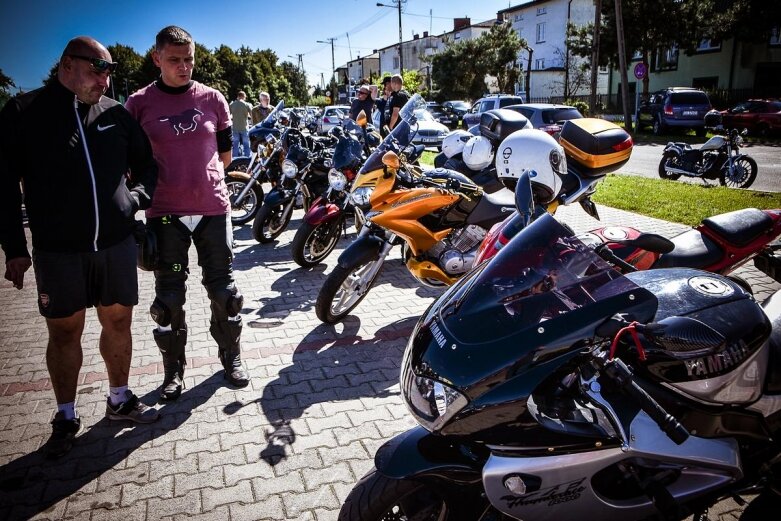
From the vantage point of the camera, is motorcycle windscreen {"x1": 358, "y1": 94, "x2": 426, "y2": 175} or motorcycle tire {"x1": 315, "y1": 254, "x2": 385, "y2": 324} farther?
motorcycle windscreen {"x1": 358, "y1": 94, "x2": 426, "y2": 175}

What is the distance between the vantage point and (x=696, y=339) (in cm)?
143

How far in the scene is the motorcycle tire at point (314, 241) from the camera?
563cm

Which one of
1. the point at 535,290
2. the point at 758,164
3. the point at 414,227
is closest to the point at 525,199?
the point at 535,290

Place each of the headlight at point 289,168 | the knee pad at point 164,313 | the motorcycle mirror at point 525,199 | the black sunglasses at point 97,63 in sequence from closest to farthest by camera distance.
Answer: the motorcycle mirror at point 525,199 < the black sunglasses at point 97,63 < the knee pad at point 164,313 < the headlight at point 289,168

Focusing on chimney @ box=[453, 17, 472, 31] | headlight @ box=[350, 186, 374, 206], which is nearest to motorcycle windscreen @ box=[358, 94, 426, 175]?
headlight @ box=[350, 186, 374, 206]

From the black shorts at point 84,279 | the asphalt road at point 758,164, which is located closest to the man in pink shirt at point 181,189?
the black shorts at point 84,279

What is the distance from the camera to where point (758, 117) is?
1952 centimetres

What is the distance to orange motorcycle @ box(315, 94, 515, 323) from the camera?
415 centimetres

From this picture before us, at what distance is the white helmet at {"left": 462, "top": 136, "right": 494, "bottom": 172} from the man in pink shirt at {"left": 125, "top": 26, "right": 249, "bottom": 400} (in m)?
2.66

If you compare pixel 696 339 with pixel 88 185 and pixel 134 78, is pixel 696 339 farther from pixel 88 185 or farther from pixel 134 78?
pixel 134 78

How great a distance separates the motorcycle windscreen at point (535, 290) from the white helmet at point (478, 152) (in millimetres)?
3560

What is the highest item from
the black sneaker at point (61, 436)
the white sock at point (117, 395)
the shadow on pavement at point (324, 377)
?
the white sock at point (117, 395)

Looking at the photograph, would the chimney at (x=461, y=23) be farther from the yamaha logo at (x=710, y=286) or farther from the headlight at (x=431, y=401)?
the headlight at (x=431, y=401)

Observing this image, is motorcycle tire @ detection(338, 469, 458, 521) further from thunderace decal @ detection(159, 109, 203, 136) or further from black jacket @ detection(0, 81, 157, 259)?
thunderace decal @ detection(159, 109, 203, 136)
